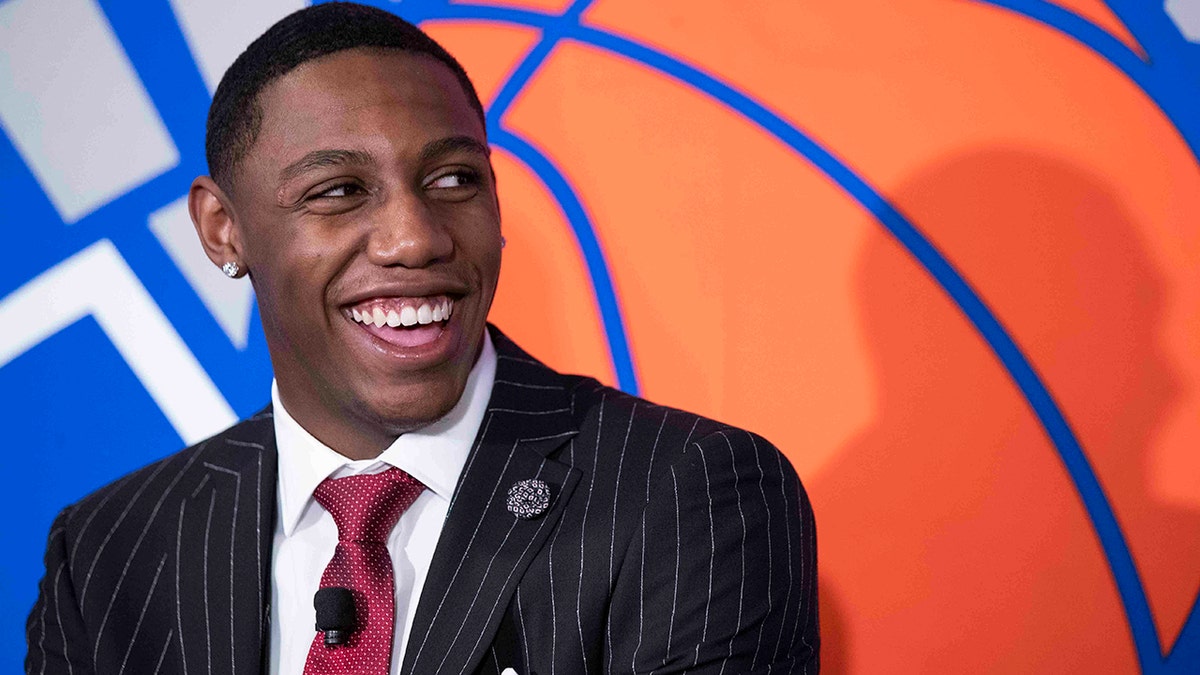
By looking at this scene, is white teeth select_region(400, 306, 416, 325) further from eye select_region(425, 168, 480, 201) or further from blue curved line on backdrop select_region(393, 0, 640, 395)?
blue curved line on backdrop select_region(393, 0, 640, 395)

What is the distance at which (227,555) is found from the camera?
2.11m

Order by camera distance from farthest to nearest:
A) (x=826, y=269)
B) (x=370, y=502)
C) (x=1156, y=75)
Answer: (x=826, y=269) → (x=1156, y=75) → (x=370, y=502)

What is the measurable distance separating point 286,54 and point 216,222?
12.9 inches

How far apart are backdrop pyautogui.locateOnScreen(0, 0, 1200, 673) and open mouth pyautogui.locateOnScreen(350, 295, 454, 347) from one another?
892 millimetres

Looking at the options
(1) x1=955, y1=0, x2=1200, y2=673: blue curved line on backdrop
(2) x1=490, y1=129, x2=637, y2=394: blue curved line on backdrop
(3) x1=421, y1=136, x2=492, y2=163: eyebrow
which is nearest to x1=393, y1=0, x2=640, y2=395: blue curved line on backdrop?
(2) x1=490, y1=129, x2=637, y2=394: blue curved line on backdrop

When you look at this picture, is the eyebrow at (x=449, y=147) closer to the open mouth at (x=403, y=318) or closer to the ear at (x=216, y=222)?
the open mouth at (x=403, y=318)

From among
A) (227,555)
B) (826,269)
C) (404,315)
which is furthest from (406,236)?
(826,269)

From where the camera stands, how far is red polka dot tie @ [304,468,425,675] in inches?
75.4

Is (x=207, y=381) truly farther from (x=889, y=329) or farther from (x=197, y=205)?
(x=889, y=329)

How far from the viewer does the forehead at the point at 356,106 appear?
1.96m

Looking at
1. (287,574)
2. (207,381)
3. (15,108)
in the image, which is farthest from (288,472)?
(15,108)

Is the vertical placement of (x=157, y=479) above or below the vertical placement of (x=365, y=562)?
above

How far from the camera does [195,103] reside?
298 cm

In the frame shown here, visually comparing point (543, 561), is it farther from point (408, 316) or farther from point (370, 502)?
point (408, 316)
